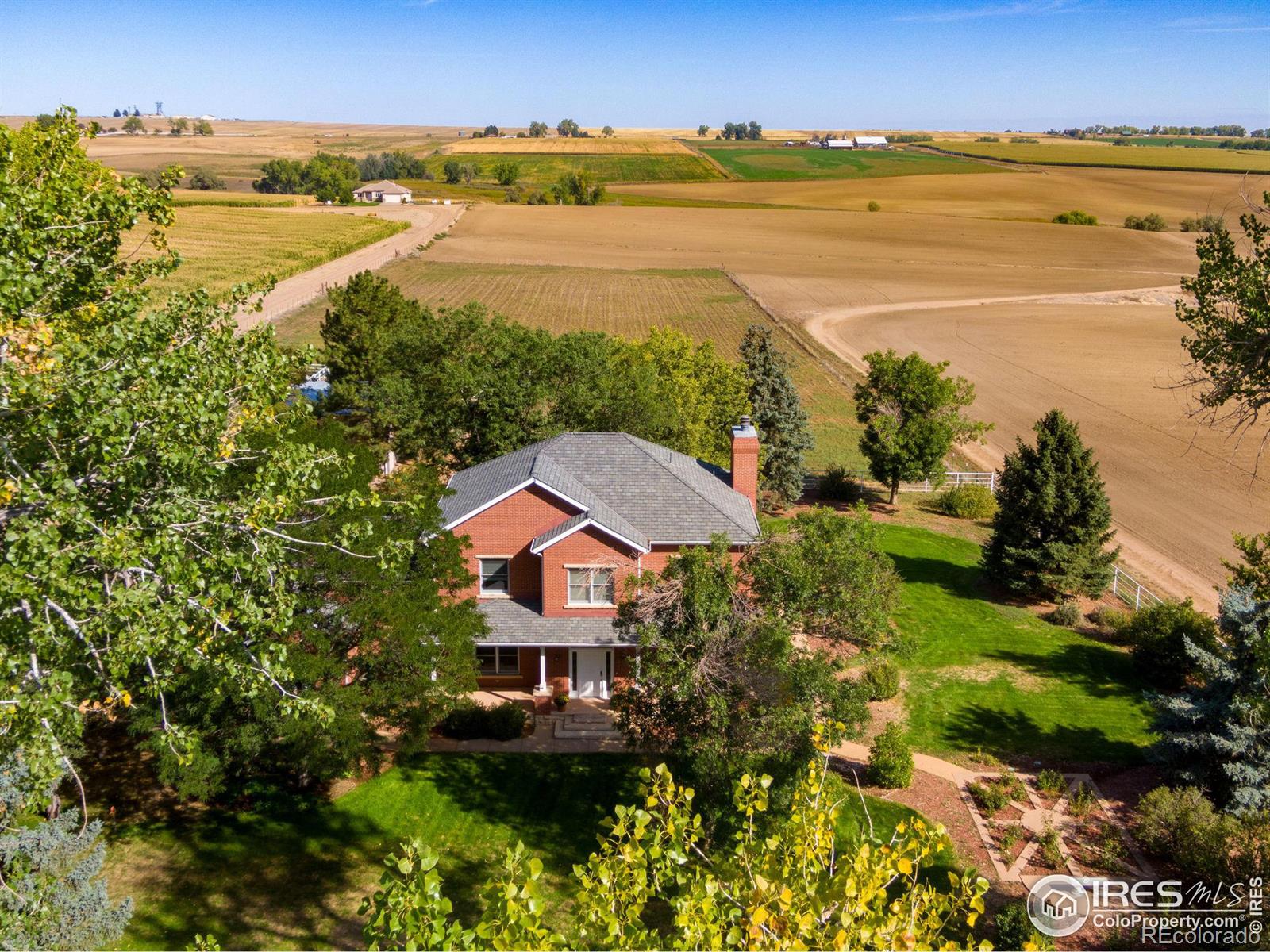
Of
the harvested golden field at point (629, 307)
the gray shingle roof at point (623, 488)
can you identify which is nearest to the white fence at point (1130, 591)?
the gray shingle roof at point (623, 488)

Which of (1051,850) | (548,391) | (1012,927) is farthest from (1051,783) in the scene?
(548,391)

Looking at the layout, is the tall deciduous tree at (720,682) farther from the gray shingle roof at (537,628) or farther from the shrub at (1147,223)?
the shrub at (1147,223)

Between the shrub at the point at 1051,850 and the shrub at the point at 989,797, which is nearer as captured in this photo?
the shrub at the point at 1051,850

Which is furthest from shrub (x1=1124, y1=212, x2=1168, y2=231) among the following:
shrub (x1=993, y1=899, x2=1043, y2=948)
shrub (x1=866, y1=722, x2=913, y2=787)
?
shrub (x1=993, y1=899, x2=1043, y2=948)

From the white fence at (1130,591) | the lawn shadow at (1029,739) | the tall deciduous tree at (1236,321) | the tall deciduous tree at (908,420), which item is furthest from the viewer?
the tall deciduous tree at (908,420)

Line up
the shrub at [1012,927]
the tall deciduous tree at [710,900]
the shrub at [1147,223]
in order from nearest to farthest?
the tall deciduous tree at [710,900]
the shrub at [1012,927]
the shrub at [1147,223]

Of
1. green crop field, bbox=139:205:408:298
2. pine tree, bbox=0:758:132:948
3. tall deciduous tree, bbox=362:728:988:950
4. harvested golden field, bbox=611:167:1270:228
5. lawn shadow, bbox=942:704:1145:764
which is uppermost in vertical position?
harvested golden field, bbox=611:167:1270:228

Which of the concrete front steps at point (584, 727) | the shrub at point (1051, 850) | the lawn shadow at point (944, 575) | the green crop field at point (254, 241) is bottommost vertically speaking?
the concrete front steps at point (584, 727)

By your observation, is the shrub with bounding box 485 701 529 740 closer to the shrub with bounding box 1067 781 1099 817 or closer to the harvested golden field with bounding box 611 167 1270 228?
the shrub with bounding box 1067 781 1099 817
